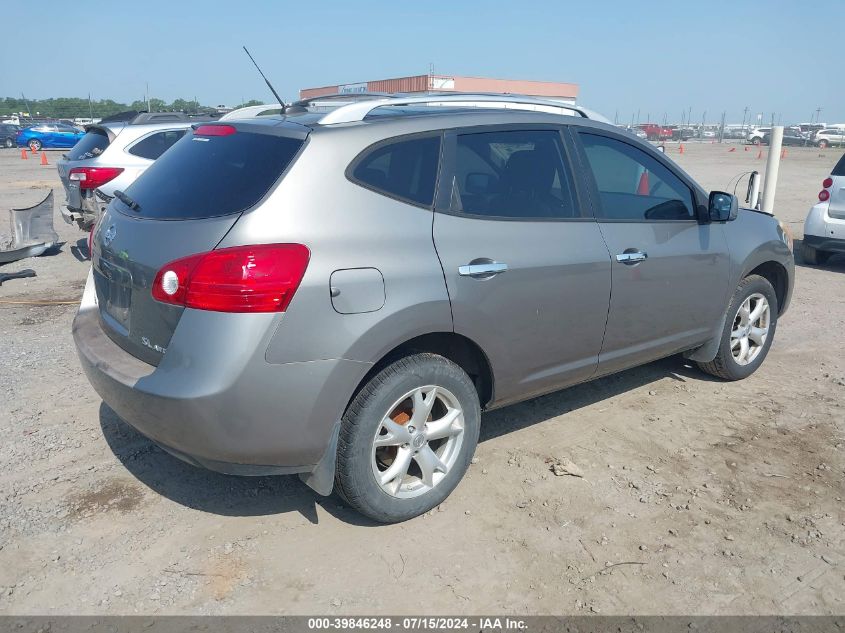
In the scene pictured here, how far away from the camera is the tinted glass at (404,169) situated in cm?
306

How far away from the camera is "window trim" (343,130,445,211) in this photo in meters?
3.00

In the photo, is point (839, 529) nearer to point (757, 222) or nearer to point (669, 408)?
point (669, 408)

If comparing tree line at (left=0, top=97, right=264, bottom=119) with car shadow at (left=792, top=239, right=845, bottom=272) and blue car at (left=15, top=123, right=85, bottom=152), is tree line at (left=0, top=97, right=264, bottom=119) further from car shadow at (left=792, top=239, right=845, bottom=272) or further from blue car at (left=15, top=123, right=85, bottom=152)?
car shadow at (left=792, top=239, right=845, bottom=272)

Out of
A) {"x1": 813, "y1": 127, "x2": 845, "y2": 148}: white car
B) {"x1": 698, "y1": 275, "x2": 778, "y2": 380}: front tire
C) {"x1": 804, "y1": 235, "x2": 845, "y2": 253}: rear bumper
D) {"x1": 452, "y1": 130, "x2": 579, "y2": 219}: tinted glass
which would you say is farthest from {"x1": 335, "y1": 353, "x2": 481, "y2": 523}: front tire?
{"x1": 813, "y1": 127, "x2": 845, "y2": 148}: white car

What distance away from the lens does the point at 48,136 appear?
35656mm

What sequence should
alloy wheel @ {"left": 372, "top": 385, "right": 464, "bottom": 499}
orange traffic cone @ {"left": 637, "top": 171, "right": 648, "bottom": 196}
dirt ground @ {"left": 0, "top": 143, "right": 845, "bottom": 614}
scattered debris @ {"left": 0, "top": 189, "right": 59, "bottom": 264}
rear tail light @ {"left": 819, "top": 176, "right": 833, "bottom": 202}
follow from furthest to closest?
1. scattered debris @ {"left": 0, "top": 189, "right": 59, "bottom": 264}
2. rear tail light @ {"left": 819, "top": 176, "right": 833, "bottom": 202}
3. orange traffic cone @ {"left": 637, "top": 171, "right": 648, "bottom": 196}
4. alloy wheel @ {"left": 372, "top": 385, "right": 464, "bottom": 499}
5. dirt ground @ {"left": 0, "top": 143, "right": 845, "bottom": 614}

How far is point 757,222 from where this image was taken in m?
4.88

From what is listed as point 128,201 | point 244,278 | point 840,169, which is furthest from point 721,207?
point 840,169

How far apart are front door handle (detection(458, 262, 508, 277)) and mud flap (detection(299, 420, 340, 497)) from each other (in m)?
0.88

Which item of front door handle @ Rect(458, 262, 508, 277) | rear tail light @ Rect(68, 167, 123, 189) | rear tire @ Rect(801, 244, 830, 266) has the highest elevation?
front door handle @ Rect(458, 262, 508, 277)

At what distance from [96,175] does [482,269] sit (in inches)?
259

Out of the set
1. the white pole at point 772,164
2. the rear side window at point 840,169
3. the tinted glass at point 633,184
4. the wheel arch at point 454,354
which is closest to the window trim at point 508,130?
the tinted glass at point 633,184

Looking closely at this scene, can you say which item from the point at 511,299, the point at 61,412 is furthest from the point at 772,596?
the point at 61,412

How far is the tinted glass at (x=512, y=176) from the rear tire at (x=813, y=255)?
6.72 m
